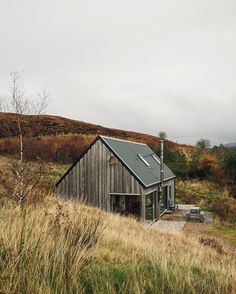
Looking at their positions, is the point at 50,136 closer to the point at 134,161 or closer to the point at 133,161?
the point at 134,161

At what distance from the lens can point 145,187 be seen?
19.0m

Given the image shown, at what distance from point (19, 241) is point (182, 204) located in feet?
89.4

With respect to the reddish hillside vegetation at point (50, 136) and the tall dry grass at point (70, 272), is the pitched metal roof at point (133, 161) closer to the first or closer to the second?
the reddish hillside vegetation at point (50, 136)

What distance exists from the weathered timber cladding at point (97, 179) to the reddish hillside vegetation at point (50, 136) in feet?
9.43

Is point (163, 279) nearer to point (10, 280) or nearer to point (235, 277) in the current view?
point (235, 277)

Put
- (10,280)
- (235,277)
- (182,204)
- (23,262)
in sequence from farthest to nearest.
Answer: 1. (182,204)
2. (235,277)
3. (23,262)
4. (10,280)

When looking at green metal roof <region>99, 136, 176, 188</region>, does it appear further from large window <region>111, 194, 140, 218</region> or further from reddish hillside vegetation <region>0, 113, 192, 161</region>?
reddish hillside vegetation <region>0, 113, 192, 161</region>

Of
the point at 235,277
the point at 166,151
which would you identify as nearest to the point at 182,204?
the point at 166,151

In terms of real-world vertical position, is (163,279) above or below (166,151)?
A: below

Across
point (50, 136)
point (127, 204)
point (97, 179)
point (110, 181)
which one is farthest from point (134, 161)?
point (50, 136)

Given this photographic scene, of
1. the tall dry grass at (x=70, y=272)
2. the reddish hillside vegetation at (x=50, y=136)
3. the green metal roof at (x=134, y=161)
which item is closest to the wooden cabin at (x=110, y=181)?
the green metal roof at (x=134, y=161)

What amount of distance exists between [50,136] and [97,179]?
2832 centimetres

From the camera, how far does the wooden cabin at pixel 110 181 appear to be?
63.9ft

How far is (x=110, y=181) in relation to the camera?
786 inches
